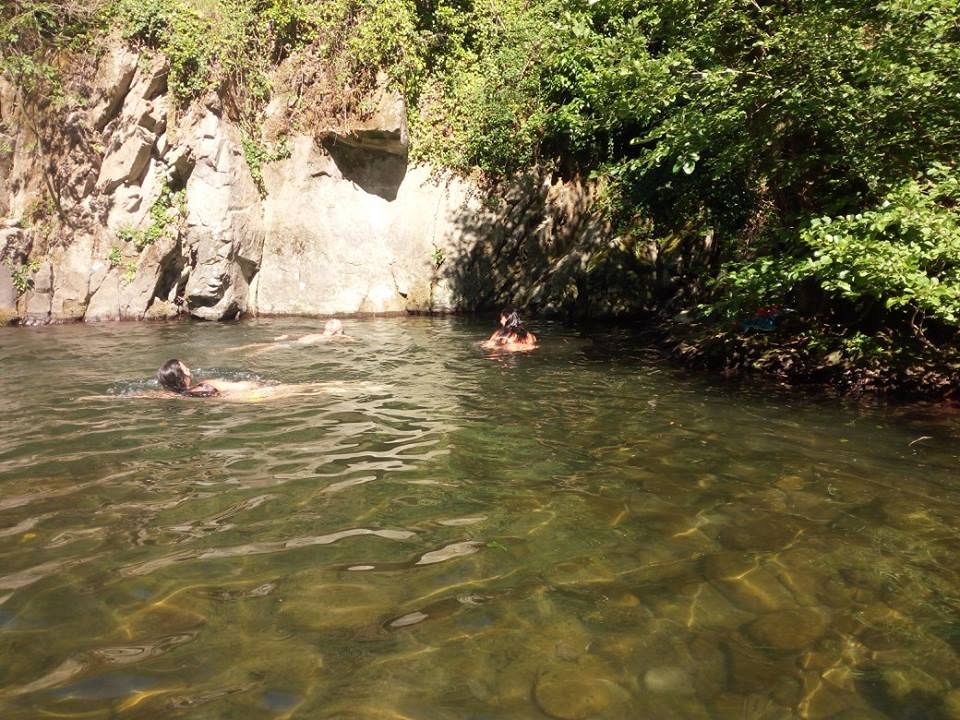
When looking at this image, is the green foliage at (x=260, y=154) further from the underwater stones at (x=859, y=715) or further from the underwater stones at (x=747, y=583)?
the underwater stones at (x=859, y=715)

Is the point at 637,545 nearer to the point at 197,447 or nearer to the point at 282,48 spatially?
the point at 197,447

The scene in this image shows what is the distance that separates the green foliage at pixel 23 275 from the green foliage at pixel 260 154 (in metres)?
6.26

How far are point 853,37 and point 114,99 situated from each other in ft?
60.1

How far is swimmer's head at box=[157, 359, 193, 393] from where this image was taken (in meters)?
8.57

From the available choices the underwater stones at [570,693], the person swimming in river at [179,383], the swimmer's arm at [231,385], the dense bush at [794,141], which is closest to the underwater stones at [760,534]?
the underwater stones at [570,693]

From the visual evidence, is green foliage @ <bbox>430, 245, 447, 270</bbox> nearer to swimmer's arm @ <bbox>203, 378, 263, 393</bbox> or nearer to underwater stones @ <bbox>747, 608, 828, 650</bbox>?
swimmer's arm @ <bbox>203, 378, 263, 393</bbox>

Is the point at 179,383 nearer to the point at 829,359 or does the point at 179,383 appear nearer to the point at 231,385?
the point at 231,385

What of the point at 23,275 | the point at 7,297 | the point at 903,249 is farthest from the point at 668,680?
the point at 23,275

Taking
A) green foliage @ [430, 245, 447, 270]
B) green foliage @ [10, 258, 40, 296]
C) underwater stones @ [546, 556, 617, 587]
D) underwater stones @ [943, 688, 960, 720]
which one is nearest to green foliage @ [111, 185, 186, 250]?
green foliage @ [10, 258, 40, 296]

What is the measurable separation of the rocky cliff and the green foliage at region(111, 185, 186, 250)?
0.13 ft

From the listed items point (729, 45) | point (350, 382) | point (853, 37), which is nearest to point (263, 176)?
point (350, 382)

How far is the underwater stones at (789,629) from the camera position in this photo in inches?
130

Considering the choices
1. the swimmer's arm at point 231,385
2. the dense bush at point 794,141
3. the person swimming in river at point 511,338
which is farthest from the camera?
the person swimming in river at point 511,338

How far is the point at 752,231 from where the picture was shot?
13.0 m
